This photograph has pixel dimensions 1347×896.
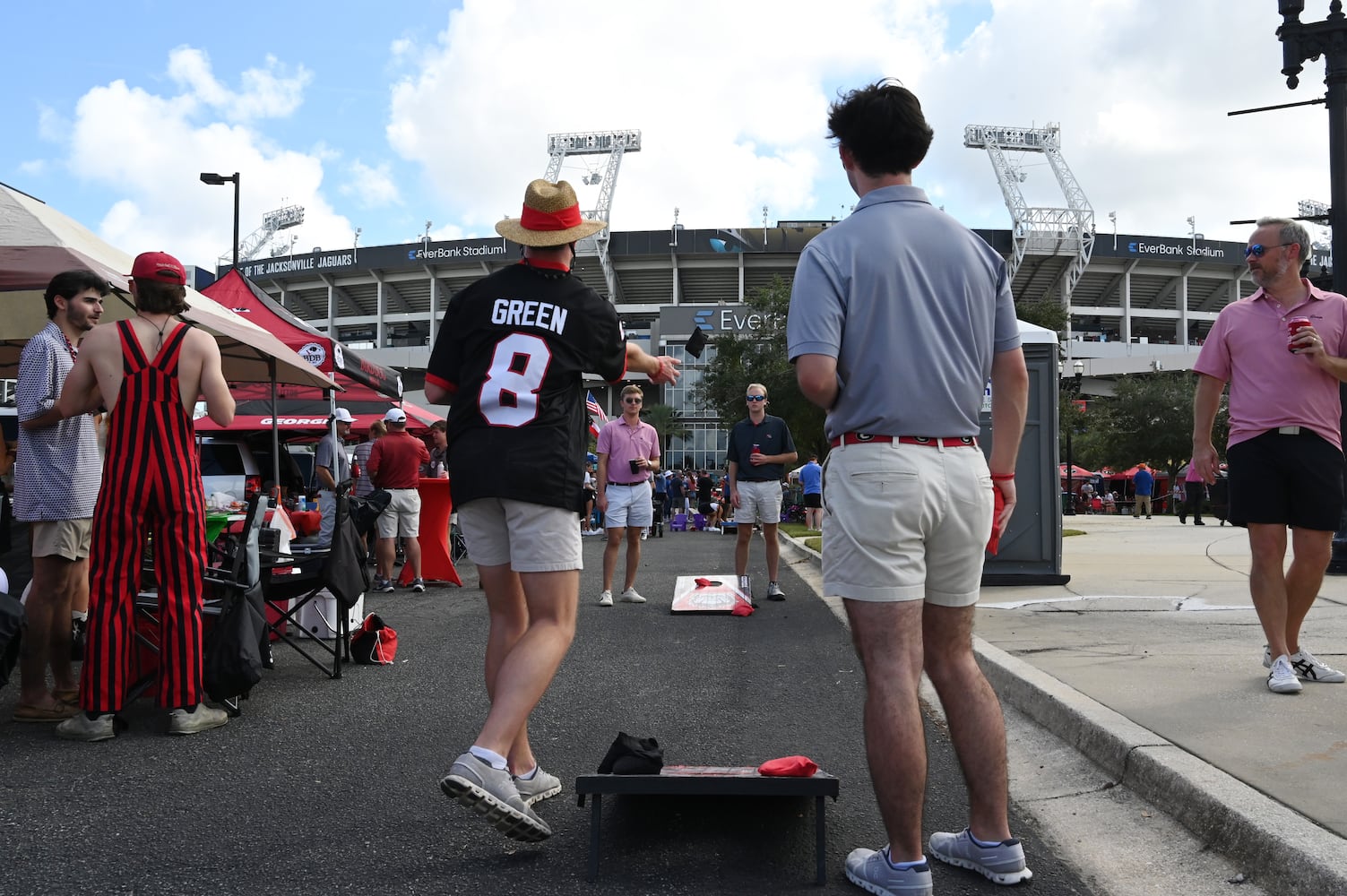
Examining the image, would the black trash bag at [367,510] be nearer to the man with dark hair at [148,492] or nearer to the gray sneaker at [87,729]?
the man with dark hair at [148,492]

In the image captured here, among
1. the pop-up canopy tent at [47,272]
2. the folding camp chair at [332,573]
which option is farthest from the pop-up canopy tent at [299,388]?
the folding camp chair at [332,573]

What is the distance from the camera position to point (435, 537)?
11.2m


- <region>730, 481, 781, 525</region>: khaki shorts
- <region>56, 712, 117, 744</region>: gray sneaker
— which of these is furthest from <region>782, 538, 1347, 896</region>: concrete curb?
<region>730, 481, 781, 525</region>: khaki shorts

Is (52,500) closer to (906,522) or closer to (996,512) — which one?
(906,522)

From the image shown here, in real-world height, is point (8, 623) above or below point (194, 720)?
above

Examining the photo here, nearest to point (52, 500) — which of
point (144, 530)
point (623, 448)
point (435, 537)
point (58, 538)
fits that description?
point (58, 538)

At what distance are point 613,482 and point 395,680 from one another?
156 inches

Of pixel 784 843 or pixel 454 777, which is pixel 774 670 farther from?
pixel 454 777

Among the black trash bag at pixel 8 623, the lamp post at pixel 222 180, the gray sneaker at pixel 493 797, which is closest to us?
the gray sneaker at pixel 493 797

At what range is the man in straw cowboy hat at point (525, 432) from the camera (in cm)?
307

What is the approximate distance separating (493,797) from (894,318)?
1.58 meters

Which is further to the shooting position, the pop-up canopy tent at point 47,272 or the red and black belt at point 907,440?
the pop-up canopy tent at point 47,272

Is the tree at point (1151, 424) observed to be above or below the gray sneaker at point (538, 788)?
above

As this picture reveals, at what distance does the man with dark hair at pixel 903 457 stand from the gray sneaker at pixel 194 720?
9.56 ft
